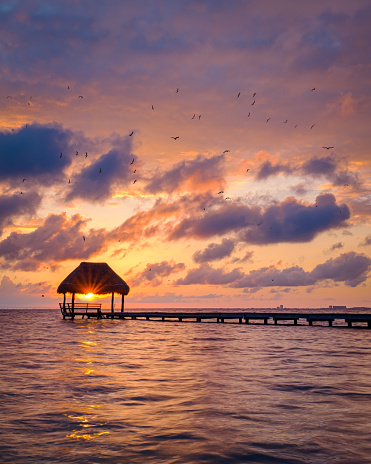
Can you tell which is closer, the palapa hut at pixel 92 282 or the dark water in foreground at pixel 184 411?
the dark water in foreground at pixel 184 411

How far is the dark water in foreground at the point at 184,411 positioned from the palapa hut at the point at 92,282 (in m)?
39.2

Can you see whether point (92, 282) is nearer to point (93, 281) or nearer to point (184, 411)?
point (93, 281)

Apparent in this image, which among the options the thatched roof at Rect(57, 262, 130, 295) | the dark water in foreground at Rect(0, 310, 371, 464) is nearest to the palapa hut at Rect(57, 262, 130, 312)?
the thatched roof at Rect(57, 262, 130, 295)

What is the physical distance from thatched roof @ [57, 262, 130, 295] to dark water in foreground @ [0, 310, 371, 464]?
1542 inches

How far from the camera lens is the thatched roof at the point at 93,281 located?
59344 millimetres

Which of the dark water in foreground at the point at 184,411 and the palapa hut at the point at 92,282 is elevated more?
the palapa hut at the point at 92,282

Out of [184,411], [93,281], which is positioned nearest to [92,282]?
[93,281]

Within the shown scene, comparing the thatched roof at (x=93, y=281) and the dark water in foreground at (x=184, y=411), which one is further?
the thatched roof at (x=93, y=281)

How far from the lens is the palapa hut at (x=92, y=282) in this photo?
59.3 meters

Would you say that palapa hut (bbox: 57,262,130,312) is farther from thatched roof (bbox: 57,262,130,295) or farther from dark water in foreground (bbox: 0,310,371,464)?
dark water in foreground (bbox: 0,310,371,464)

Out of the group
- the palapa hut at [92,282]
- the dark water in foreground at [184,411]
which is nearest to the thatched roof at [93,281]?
the palapa hut at [92,282]

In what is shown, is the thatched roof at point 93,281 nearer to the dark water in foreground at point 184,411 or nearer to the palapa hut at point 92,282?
the palapa hut at point 92,282

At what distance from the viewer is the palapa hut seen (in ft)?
195

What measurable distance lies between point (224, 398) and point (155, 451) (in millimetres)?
4809
